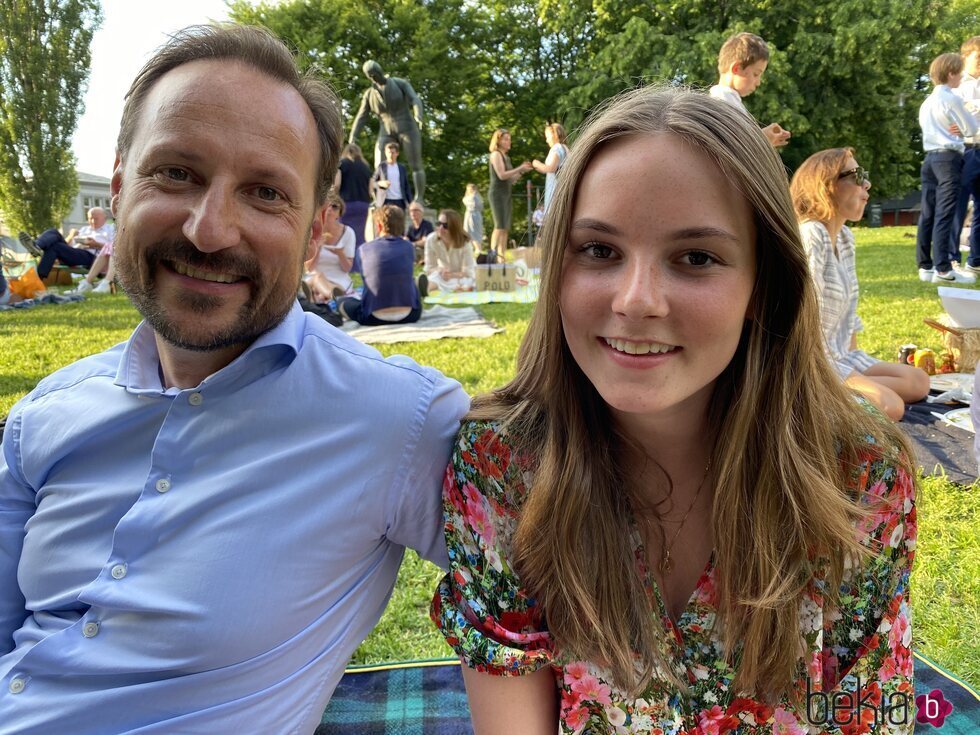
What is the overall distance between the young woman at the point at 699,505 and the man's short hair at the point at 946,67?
8.51m

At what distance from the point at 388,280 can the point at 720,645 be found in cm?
682

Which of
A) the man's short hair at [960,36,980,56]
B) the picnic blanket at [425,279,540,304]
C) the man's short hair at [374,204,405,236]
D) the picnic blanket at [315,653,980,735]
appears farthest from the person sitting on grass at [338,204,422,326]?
the man's short hair at [960,36,980,56]

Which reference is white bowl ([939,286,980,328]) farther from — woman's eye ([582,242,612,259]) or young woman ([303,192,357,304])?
young woman ([303,192,357,304])

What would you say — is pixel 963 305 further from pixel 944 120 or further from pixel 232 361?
pixel 232 361

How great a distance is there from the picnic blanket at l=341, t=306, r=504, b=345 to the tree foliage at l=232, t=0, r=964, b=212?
15.1 metres

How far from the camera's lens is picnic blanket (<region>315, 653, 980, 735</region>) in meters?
2.22

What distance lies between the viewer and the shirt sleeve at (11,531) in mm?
→ 1641

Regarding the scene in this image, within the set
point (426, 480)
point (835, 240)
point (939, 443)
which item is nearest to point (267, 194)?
point (426, 480)

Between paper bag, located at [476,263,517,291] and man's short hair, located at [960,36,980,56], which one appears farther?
paper bag, located at [476,263,517,291]

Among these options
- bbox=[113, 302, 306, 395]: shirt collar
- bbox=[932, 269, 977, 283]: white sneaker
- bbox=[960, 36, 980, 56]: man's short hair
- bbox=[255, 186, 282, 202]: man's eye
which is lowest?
bbox=[113, 302, 306, 395]: shirt collar

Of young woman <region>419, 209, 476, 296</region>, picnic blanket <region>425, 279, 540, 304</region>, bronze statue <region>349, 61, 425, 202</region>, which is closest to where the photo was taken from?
picnic blanket <region>425, 279, 540, 304</region>

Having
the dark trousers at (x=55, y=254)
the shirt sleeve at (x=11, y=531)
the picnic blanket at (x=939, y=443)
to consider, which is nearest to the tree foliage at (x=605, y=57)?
the dark trousers at (x=55, y=254)

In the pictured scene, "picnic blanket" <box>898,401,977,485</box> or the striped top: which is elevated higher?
the striped top

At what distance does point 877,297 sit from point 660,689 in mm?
8035
